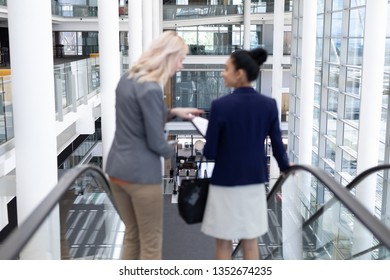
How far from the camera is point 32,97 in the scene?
5.70 m

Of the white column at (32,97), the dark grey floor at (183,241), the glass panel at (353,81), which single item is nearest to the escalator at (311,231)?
the white column at (32,97)

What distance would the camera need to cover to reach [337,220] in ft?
17.4

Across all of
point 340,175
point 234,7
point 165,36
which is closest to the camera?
point 165,36

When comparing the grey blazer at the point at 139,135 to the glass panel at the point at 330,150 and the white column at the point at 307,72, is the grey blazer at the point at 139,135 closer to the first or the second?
the white column at the point at 307,72

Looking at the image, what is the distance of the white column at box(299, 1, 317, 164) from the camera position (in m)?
16.5

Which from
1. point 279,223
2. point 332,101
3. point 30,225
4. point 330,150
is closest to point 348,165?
point 330,150

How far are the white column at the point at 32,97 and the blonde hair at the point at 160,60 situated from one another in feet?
8.01

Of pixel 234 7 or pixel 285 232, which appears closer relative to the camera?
pixel 285 232

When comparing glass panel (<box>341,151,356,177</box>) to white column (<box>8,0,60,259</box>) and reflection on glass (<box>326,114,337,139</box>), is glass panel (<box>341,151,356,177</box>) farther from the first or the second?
white column (<box>8,0,60,259</box>)

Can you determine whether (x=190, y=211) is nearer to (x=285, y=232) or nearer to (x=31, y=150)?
(x=285, y=232)

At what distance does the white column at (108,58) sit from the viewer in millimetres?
11070

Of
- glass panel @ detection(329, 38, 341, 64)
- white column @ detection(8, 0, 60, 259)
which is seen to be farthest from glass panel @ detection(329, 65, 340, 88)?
white column @ detection(8, 0, 60, 259)

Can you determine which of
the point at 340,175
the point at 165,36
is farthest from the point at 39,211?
the point at 340,175
